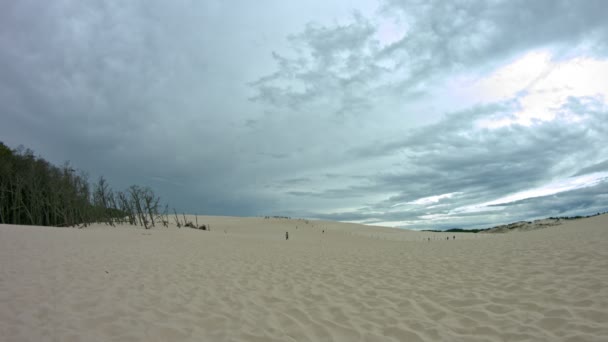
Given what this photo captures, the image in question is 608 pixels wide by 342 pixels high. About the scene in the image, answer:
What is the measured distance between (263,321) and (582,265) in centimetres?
796

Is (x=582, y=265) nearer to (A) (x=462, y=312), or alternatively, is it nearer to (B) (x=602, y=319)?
(B) (x=602, y=319)

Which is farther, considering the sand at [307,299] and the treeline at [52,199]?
the treeline at [52,199]

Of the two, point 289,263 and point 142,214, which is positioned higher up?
point 142,214

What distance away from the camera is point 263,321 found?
17.2 feet

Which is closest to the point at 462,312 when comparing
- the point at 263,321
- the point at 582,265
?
the point at 263,321

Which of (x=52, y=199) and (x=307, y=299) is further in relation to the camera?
(x=52, y=199)

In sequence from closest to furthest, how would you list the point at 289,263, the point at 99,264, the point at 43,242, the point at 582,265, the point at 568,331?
the point at 568,331
the point at 582,265
the point at 99,264
the point at 289,263
the point at 43,242

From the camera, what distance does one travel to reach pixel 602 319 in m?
4.59

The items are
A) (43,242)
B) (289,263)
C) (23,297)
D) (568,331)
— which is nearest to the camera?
(568,331)

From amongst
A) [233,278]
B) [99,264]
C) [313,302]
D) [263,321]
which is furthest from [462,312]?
[99,264]

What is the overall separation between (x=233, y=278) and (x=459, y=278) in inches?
227

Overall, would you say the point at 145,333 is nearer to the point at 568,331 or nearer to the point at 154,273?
the point at 154,273

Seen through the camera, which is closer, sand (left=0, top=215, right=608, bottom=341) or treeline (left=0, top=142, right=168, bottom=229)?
sand (left=0, top=215, right=608, bottom=341)

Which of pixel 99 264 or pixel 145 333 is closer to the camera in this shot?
pixel 145 333
